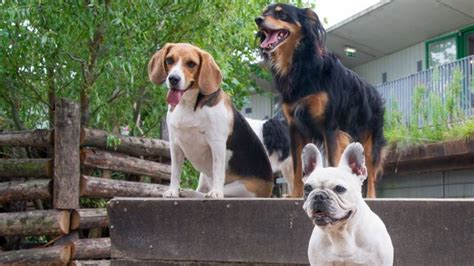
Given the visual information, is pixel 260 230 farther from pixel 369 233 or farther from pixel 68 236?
pixel 68 236

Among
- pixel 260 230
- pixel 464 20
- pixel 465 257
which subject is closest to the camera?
pixel 465 257

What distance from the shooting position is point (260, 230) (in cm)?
419

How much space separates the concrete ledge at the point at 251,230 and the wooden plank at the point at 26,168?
8.87 feet

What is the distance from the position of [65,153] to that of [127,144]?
1.01 metres

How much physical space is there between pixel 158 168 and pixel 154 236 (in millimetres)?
3941

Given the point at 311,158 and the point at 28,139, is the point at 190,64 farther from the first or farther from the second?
the point at 28,139

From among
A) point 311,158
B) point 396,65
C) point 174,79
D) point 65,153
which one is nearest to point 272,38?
point 174,79

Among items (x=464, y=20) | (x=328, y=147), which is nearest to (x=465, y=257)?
(x=328, y=147)

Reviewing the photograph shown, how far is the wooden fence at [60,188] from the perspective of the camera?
6836 millimetres

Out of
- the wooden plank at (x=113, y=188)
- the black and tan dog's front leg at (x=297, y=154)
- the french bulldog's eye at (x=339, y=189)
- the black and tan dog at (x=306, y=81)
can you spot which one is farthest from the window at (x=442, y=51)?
the french bulldog's eye at (x=339, y=189)

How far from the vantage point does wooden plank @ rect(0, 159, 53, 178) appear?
6.91 m

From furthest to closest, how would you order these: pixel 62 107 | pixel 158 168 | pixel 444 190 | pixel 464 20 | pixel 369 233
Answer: pixel 464 20 → pixel 444 190 → pixel 158 168 → pixel 62 107 → pixel 369 233

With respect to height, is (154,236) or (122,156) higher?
(122,156)

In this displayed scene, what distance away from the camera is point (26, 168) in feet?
23.1
